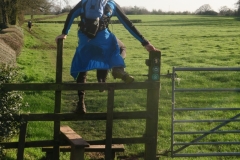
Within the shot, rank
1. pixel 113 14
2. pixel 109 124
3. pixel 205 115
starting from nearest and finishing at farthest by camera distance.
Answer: pixel 109 124, pixel 113 14, pixel 205 115

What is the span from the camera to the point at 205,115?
10.6 m

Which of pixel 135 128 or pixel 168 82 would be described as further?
pixel 168 82

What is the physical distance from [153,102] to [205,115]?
473cm

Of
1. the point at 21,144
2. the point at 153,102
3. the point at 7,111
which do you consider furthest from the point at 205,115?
the point at 7,111

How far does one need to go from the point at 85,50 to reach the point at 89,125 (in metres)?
3.69

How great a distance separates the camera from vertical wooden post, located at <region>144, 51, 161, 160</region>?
611 cm

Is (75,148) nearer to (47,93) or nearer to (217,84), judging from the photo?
(47,93)

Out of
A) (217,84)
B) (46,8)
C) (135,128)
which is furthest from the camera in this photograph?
(46,8)

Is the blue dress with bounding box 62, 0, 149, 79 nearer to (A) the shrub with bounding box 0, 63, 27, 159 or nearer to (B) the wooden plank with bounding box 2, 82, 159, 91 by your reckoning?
(B) the wooden plank with bounding box 2, 82, 159, 91

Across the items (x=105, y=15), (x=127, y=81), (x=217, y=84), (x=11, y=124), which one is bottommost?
(x=217, y=84)

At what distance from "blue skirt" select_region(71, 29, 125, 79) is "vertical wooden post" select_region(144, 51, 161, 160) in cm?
41

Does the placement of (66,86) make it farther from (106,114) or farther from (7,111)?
(7,111)

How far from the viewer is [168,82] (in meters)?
15.6

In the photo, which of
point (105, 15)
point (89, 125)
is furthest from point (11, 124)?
point (89, 125)
